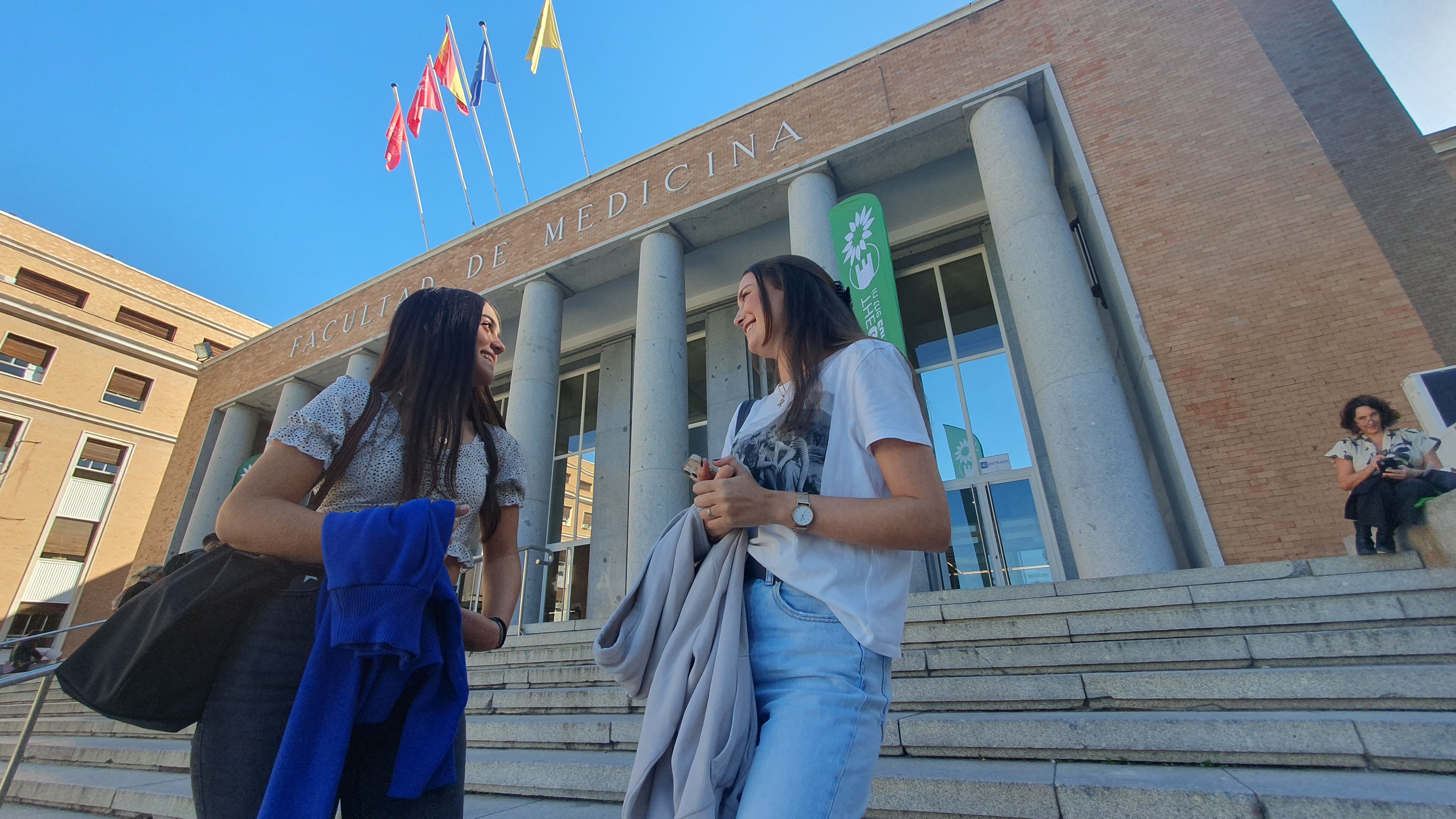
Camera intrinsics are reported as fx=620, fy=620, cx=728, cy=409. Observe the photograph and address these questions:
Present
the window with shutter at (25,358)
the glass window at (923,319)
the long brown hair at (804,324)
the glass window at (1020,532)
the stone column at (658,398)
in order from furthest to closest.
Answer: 1. the window with shutter at (25,358)
2. the glass window at (923,319)
3. the glass window at (1020,532)
4. the stone column at (658,398)
5. the long brown hair at (804,324)

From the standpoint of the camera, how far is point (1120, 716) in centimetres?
294

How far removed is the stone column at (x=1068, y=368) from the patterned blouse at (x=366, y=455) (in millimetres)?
6614

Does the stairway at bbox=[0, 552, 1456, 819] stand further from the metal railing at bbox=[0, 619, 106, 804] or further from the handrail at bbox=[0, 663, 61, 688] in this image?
the handrail at bbox=[0, 663, 61, 688]

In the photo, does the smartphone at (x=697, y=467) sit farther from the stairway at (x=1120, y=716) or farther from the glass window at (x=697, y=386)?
the glass window at (x=697, y=386)

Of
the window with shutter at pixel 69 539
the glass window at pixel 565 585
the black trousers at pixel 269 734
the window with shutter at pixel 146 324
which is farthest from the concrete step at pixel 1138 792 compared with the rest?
the window with shutter at pixel 146 324

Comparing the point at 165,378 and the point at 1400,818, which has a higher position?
the point at 165,378

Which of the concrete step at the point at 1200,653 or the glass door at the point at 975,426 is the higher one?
the glass door at the point at 975,426

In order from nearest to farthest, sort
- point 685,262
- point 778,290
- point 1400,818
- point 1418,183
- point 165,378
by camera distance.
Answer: point 778,290, point 1400,818, point 1418,183, point 685,262, point 165,378

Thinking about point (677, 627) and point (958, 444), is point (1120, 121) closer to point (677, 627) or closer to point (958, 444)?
point (958, 444)

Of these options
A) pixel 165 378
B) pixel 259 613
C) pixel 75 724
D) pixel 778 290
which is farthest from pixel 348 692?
pixel 165 378

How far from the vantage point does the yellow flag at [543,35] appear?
14.5 m

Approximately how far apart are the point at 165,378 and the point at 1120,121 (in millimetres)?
32889

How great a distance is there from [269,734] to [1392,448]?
709 centimetres

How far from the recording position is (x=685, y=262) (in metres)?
12.7
